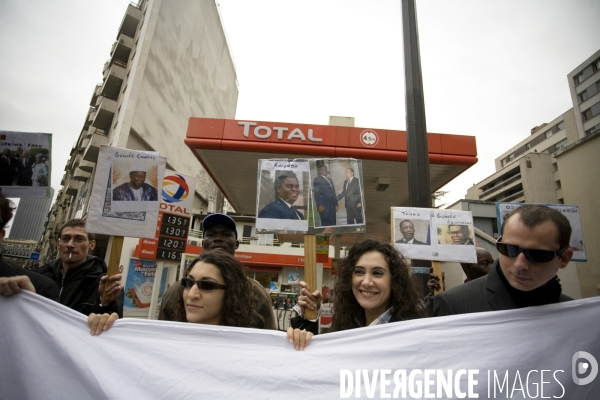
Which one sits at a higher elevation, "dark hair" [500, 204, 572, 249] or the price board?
the price board

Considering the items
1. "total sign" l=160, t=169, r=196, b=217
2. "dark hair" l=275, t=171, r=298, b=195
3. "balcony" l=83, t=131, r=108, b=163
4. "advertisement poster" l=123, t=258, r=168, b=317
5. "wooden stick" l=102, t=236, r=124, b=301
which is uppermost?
"balcony" l=83, t=131, r=108, b=163

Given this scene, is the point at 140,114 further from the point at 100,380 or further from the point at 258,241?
the point at 100,380

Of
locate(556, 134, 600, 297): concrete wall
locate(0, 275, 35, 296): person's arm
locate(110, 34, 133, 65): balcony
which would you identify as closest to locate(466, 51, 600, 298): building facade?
locate(556, 134, 600, 297): concrete wall

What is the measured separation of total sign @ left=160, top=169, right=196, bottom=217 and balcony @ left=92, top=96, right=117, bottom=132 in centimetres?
1765

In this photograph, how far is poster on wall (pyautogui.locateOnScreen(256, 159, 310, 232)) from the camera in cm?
251

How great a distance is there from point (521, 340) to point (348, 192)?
1.43m

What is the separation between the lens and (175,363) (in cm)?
162

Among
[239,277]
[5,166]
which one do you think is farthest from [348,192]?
[5,166]

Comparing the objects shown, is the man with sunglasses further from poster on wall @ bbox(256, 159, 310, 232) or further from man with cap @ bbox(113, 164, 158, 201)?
man with cap @ bbox(113, 164, 158, 201)

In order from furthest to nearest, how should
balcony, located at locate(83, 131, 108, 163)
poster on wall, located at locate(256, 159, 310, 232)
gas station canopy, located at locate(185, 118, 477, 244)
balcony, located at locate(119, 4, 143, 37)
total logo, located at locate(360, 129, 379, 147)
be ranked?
balcony, located at locate(119, 4, 143, 37) → balcony, located at locate(83, 131, 108, 163) → total logo, located at locate(360, 129, 379, 147) → gas station canopy, located at locate(185, 118, 477, 244) → poster on wall, located at locate(256, 159, 310, 232)

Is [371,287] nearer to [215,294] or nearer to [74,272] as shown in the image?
[215,294]

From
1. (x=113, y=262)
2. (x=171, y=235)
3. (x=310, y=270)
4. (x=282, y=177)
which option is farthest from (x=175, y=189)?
(x=310, y=270)

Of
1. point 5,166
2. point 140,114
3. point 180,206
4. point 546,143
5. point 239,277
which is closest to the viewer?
point 239,277

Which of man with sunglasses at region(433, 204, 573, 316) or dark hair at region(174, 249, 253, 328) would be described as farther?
dark hair at region(174, 249, 253, 328)
